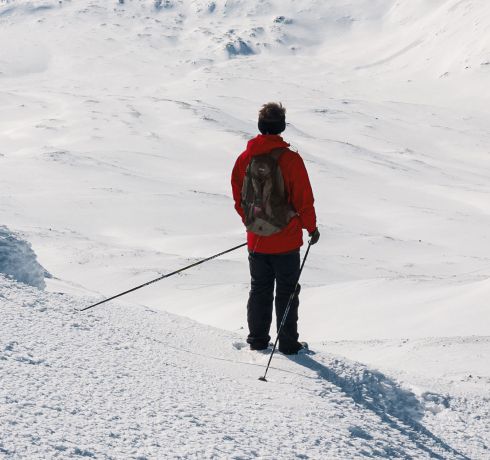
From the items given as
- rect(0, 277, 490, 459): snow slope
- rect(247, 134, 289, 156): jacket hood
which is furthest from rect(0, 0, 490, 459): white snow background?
rect(247, 134, 289, 156): jacket hood

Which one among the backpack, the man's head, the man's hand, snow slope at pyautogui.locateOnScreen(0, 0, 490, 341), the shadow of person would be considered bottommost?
snow slope at pyautogui.locateOnScreen(0, 0, 490, 341)

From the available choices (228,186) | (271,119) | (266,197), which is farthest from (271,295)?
(228,186)

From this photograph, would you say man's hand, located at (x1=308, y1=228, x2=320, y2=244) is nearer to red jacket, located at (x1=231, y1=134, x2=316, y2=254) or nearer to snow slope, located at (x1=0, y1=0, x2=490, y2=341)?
red jacket, located at (x1=231, y1=134, x2=316, y2=254)

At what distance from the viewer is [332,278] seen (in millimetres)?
11516

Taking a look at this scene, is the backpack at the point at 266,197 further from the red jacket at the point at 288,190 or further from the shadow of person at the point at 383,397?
the shadow of person at the point at 383,397

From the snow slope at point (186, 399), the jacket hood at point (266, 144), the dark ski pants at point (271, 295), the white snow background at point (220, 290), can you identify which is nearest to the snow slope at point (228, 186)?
the white snow background at point (220, 290)

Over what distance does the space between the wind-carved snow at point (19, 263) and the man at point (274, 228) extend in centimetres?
179

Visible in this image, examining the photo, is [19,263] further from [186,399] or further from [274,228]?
[186,399]

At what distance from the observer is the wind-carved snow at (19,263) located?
5047mm

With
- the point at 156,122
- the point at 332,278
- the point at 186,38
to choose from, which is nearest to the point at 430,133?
the point at 156,122

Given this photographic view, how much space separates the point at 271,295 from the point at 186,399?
149cm

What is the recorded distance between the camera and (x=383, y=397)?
3900mm

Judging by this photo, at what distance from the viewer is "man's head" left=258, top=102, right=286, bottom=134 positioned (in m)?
4.02

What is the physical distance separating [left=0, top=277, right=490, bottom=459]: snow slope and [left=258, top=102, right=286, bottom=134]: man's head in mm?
1460
